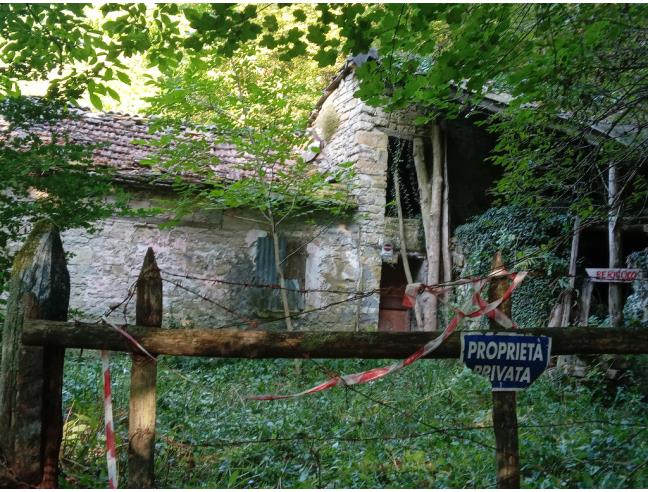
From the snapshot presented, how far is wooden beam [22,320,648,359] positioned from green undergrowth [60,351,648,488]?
0.20m

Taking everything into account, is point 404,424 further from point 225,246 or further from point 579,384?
point 225,246

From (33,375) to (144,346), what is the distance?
59 centimetres

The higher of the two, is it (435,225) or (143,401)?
(435,225)

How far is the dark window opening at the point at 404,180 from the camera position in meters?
10.4

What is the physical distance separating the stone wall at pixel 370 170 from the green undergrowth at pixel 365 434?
3.09 metres

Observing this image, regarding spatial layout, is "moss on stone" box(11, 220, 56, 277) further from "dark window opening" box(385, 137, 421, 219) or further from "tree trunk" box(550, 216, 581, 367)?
"dark window opening" box(385, 137, 421, 219)

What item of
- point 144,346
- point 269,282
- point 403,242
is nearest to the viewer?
point 144,346

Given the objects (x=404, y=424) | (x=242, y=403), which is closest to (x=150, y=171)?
(x=242, y=403)

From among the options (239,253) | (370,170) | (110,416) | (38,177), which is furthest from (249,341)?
(370,170)

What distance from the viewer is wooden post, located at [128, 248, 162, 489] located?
2.49 metres

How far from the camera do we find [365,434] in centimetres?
454

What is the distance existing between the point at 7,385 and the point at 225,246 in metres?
6.81

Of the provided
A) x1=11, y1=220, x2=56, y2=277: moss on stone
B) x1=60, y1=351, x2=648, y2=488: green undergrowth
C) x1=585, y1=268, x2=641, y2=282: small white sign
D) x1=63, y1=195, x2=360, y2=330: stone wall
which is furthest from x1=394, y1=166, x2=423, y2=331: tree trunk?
x1=11, y1=220, x2=56, y2=277: moss on stone

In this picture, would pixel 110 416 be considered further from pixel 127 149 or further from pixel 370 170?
pixel 370 170
